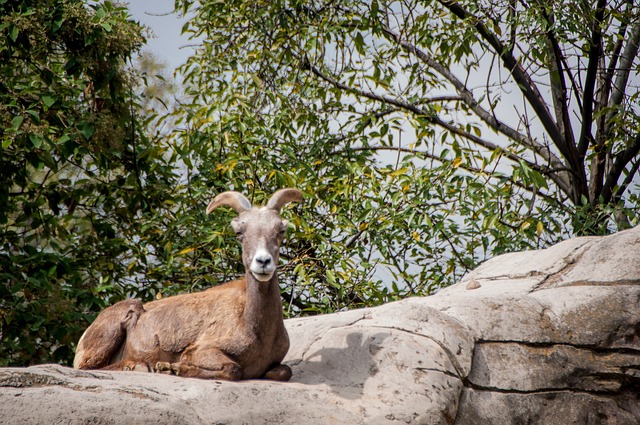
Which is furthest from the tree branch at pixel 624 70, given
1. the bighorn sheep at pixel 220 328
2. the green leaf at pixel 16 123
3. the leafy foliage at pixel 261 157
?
the green leaf at pixel 16 123

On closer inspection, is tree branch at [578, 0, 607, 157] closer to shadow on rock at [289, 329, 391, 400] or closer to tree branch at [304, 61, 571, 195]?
tree branch at [304, 61, 571, 195]

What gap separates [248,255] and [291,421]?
1121mm

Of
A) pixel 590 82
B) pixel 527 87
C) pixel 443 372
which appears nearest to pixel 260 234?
pixel 443 372

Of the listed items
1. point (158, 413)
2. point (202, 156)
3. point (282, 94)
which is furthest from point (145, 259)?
point (158, 413)

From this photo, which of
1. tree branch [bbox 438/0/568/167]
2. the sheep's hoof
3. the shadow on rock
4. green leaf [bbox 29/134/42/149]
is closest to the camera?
the sheep's hoof

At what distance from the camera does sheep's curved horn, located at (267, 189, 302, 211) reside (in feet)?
18.2

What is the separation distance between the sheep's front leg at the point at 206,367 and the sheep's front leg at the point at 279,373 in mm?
230

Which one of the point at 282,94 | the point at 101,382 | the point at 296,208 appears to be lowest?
the point at 101,382

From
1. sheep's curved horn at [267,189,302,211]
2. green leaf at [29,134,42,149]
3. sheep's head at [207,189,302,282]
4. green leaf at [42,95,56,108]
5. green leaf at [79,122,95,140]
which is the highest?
green leaf at [42,95,56,108]

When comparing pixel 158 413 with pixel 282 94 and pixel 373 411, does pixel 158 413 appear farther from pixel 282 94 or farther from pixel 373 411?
pixel 282 94

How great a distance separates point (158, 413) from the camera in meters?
4.40

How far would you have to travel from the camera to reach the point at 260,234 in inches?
207

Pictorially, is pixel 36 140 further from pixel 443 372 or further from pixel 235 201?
pixel 443 372

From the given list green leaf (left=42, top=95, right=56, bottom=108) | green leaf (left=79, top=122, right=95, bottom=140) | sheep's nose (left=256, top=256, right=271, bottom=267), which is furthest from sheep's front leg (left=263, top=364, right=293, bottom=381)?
green leaf (left=42, top=95, right=56, bottom=108)
